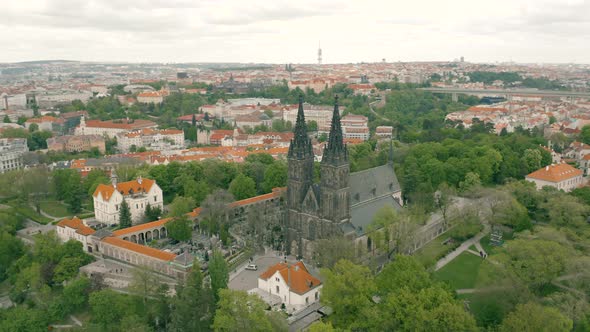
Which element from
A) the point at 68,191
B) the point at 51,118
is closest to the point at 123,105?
the point at 51,118

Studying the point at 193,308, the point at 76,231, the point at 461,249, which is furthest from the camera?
the point at 76,231

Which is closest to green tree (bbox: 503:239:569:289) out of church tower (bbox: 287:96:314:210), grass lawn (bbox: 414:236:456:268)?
grass lawn (bbox: 414:236:456:268)

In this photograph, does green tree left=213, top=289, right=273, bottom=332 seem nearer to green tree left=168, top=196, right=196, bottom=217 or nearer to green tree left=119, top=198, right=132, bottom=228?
green tree left=168, top=196, right=196, bottom=217

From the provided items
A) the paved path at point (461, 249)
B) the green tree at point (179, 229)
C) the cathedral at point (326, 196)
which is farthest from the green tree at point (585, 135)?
the green tree at point (179, 229)

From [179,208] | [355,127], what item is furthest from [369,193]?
[355,127]

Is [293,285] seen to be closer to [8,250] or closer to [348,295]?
[348,295]

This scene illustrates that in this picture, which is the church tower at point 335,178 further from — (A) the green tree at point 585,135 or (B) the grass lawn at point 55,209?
(A) the green tree at point 585,135
